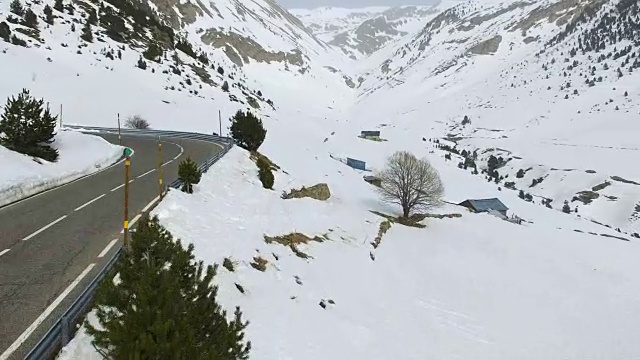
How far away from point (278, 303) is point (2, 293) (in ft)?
21.4

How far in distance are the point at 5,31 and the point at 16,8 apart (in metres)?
10.6

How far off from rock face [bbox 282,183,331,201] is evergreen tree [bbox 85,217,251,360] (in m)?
19.1

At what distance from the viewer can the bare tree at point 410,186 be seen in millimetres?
37281

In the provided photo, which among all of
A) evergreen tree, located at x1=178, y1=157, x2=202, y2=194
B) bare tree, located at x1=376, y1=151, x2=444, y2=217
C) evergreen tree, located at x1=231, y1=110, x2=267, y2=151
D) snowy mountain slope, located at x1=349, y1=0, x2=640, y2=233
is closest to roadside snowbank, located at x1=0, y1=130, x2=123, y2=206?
evergreen tree, located at x1=178, y1=157, x2=202, y2=194

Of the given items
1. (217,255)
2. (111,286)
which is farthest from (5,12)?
(111,286)

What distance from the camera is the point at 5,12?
58.8m

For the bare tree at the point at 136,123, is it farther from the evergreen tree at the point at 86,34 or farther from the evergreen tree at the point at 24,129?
the evergreen tree at the point at 24,129

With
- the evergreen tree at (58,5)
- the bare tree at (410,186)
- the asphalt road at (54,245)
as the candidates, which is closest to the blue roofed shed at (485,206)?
the bare tree at (410,186)

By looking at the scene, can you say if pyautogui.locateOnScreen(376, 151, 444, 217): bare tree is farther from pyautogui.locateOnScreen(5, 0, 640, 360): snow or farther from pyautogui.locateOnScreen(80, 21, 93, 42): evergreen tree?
pyautogui.locateOnScreen(80, 21, 93, 42): evergreen tree

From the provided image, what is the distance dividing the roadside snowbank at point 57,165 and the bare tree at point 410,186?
21.3 m

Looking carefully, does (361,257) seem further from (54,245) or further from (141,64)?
(141,64)

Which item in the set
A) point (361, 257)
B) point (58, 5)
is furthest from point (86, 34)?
point (361, 257)

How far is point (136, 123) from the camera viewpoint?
47156mm

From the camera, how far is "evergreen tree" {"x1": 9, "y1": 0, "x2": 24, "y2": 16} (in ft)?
196
